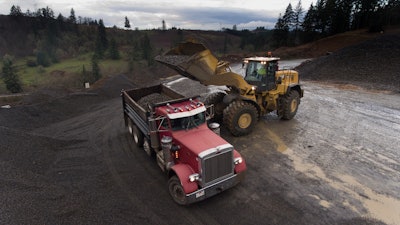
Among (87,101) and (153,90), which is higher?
(153,90)

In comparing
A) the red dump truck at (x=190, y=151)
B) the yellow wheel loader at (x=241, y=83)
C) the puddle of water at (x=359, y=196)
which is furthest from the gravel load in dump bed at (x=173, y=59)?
the puddle of water at (x=359, y=196)

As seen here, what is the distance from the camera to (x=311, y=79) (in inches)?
908

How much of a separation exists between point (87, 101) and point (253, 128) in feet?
39.3

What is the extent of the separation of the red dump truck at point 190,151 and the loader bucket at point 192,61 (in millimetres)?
1546

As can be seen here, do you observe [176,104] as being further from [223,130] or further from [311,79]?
[311,79]

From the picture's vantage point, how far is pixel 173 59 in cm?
1014

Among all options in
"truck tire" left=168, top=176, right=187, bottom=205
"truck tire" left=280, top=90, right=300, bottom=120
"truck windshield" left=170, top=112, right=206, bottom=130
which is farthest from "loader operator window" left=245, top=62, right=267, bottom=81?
"truck tire" left=168, top=176, right=187, bottom=205

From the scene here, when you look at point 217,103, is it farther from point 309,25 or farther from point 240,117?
point 309,25

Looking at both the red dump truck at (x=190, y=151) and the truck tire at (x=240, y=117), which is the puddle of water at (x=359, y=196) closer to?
the truck tire at (x=240, y=117)

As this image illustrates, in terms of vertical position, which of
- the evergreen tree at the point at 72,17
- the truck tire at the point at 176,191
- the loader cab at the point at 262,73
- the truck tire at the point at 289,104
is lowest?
the truck tire at the point at 176,191

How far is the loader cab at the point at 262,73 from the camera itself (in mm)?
11320

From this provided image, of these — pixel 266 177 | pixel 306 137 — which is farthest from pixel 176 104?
pixel 306 137

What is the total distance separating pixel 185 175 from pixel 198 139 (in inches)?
45.7

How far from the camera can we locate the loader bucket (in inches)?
378
